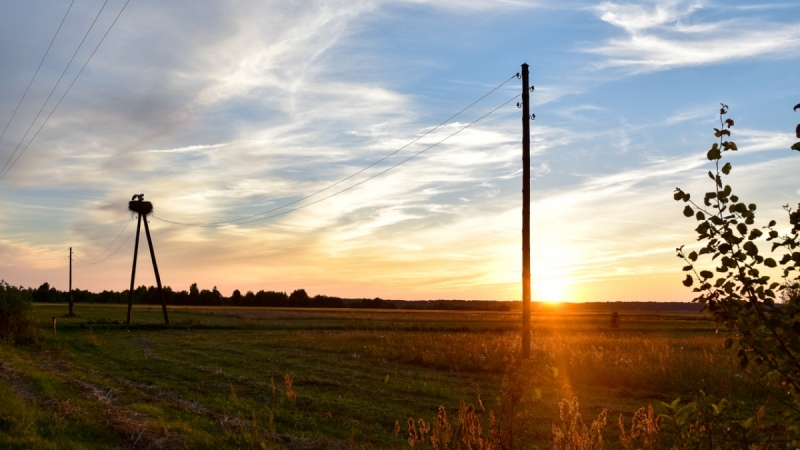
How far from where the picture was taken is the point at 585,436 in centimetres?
558

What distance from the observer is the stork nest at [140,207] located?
52.1 meters

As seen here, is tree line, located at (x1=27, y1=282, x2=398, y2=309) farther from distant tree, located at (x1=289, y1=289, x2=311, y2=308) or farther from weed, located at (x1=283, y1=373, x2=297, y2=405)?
weed, located at (x1=283, y1=373, x2=297, y2=405)

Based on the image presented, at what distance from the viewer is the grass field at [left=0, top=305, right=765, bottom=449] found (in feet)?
34.3

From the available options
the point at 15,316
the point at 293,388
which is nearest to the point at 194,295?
the point at 15,316

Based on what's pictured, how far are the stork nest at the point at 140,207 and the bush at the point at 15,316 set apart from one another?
1942 centimetres

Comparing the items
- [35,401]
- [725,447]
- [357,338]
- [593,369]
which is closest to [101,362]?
[35,401]

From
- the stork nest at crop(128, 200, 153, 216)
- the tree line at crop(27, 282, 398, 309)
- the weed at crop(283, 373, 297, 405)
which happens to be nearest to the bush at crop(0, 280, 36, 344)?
the stork nest at crop(128, 200, 153, 216)

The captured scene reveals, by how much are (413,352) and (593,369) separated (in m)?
7.26

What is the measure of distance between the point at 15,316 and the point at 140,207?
70.5 ft

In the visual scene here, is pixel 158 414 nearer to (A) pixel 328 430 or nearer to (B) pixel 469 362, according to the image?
(A) pixel 328 430

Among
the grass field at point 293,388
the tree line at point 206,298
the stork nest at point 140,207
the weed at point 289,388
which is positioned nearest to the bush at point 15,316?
the grass field at point 293,388

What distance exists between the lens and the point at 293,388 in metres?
16.1

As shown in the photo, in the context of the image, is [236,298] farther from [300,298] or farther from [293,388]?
[293,388]

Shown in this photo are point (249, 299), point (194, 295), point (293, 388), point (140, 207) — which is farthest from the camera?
point (249, 299)
